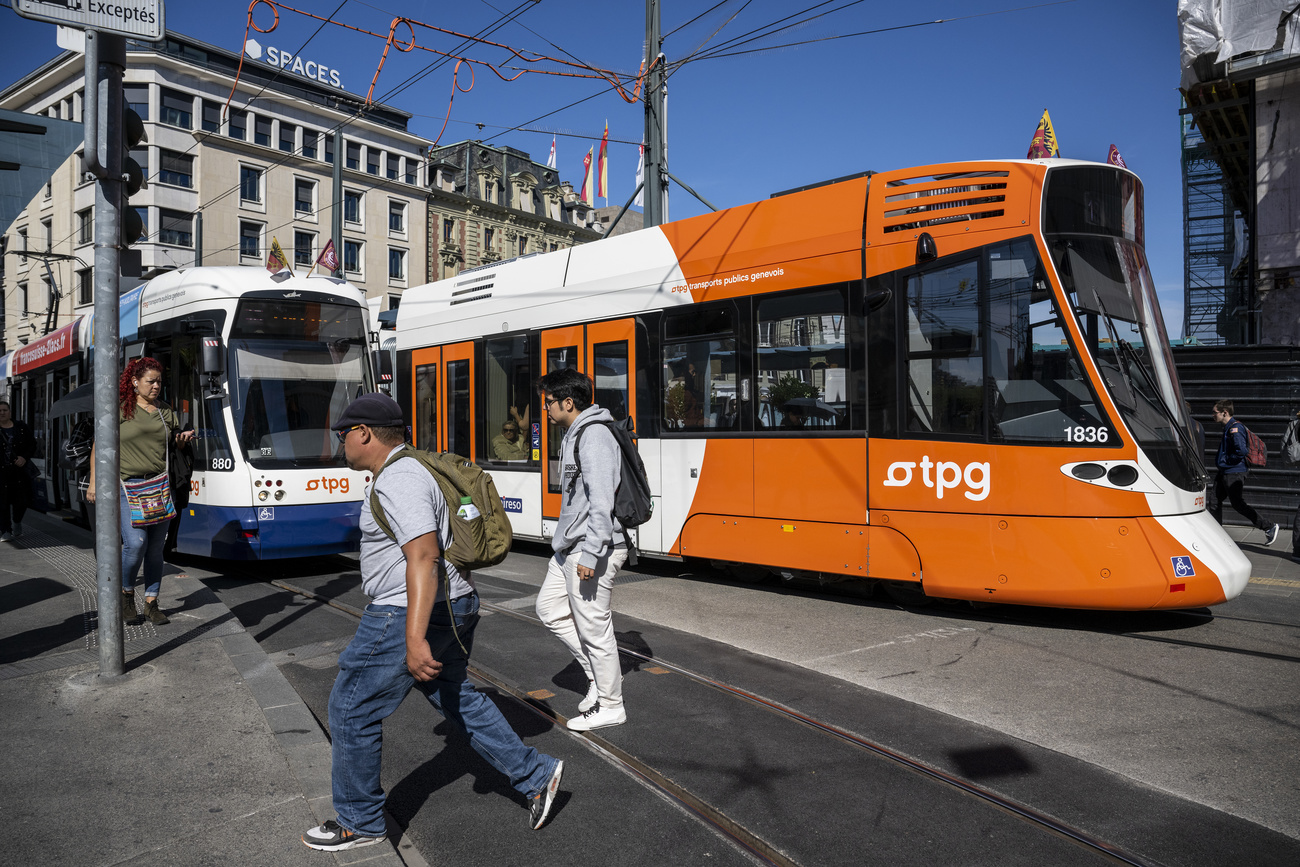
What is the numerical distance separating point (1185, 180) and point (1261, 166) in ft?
60.5

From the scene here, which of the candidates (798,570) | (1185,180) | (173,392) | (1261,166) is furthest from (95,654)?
(1185,180)

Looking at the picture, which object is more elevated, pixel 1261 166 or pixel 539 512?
pixel 1261 166

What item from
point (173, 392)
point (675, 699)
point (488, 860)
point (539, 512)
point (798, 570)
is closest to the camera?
point (488, 860)

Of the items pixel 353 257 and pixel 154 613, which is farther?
pixel 353 257

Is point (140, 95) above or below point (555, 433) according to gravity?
above

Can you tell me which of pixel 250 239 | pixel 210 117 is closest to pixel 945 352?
pixel 250 239

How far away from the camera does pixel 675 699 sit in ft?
16.2

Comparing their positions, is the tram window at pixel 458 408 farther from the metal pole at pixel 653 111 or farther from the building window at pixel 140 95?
the building window at pixel 140 95

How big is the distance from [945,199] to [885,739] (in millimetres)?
4135

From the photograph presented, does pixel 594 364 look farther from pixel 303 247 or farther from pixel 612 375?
pixel 303 247

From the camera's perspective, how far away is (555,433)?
978cm

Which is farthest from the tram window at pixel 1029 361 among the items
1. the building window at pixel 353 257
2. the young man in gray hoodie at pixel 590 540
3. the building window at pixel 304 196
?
the building window at pixel 353 257

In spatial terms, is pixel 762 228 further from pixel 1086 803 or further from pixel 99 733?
pixel 99 733

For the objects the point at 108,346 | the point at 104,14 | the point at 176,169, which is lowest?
the point at 108,346
